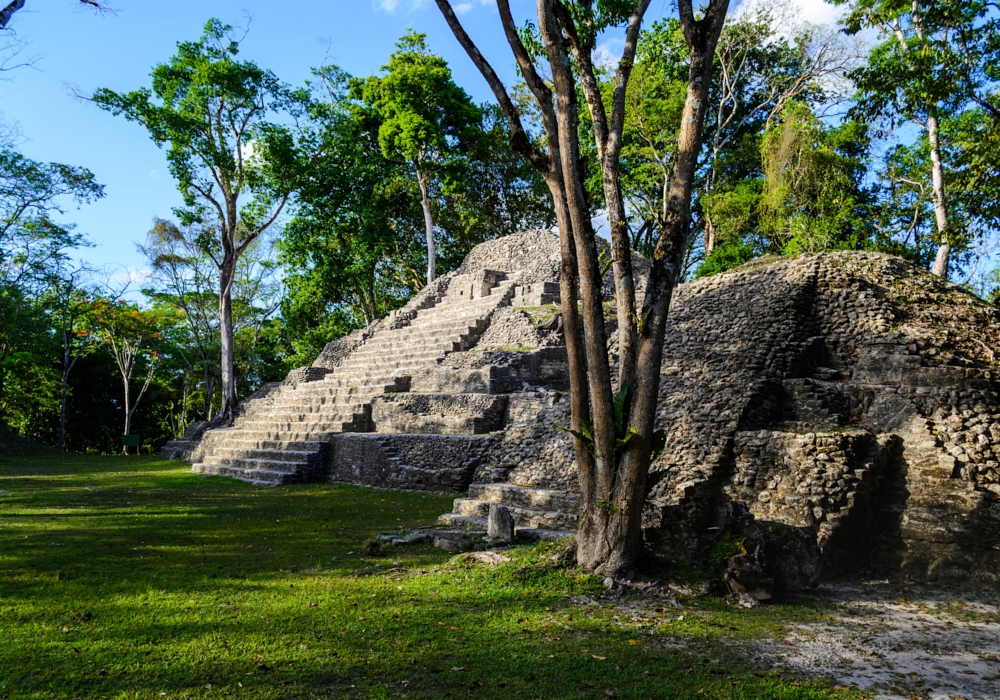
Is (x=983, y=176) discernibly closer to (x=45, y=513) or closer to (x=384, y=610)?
(x=384, y=610)

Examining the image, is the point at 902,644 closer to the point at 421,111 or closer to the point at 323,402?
the point at 323,402

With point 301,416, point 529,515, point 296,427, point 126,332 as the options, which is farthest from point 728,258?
point 126,332

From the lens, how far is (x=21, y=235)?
17625 mm

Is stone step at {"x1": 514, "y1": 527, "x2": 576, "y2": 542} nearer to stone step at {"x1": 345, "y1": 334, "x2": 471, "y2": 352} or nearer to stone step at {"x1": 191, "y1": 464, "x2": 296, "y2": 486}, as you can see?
stone step at {"x1": 191, "y1": 464, "x2": 296, "y2": 486}

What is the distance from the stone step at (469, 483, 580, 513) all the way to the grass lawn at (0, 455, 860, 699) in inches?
48.5

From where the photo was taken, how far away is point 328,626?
3.54 m

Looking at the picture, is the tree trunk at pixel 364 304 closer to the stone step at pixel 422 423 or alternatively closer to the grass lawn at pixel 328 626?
the stone step at pixel 422 423

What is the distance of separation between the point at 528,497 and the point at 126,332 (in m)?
20.7

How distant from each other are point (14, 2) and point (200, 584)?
23.2ft

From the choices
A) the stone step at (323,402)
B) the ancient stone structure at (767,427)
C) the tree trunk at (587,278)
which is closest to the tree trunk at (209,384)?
Result: the stone step at (323,402)

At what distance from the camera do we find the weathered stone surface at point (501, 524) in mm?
5520

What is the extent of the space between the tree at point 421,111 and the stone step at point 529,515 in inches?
605

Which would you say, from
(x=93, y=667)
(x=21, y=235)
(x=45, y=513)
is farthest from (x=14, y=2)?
(x=21, y=235)

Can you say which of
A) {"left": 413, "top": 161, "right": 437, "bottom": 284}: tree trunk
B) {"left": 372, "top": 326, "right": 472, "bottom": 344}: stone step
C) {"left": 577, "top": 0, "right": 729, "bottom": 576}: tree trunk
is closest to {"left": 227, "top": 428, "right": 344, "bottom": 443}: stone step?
{"left": 372, "top": 326, "right": 472, "bottom": 344}: stone step
